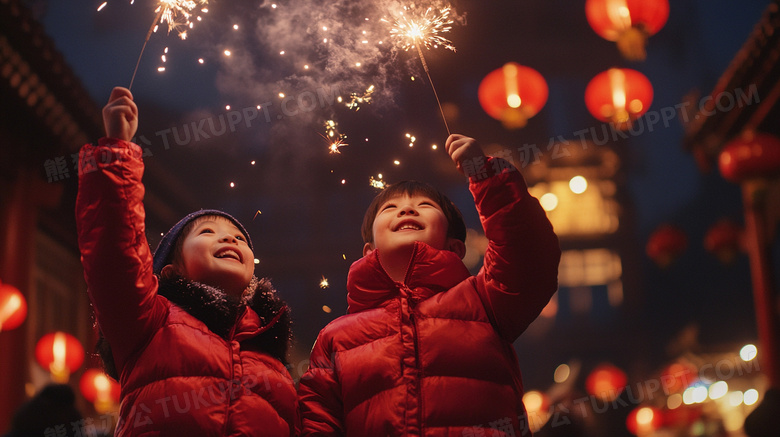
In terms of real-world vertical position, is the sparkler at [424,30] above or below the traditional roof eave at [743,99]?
below

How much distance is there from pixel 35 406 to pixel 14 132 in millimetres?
6282

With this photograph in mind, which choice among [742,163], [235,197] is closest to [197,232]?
[235,197]

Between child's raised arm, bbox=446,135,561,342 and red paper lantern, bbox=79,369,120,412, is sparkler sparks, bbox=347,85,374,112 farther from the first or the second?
red paper lantern, bbox=79,369,120,412

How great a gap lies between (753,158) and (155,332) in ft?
22.3

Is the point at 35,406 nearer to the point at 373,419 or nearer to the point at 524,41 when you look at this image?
the point at 373,419

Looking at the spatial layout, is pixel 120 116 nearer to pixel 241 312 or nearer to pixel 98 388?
pixel 241 312

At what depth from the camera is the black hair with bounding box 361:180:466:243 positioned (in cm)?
304

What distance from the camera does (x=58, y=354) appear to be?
7.92m

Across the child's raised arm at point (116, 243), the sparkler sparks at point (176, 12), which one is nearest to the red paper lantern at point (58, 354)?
the sparkler sparks at point (176, 12)

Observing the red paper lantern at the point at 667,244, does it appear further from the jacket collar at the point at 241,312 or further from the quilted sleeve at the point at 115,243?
the quilted sleeve at the point at 115,243

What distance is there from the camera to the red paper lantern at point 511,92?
6.30 m

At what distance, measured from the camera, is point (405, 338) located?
251 cm

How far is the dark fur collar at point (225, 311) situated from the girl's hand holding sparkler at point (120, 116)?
1.93ft

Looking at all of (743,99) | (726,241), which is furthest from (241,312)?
(726,241)
